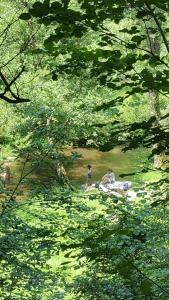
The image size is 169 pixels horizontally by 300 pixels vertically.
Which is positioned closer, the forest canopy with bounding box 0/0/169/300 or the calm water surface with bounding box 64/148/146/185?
the forest canopy with bounding box 0/0/169/300

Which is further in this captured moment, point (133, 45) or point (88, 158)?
point (88, 158)

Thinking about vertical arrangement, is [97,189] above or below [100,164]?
below

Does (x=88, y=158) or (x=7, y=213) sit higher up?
(x=88, y=158)

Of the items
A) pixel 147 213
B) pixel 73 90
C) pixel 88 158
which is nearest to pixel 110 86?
pixel 147 213

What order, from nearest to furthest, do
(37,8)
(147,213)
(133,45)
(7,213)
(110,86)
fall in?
(37,8)
(133,45)
(110,86)
(7,213)
(147,213)

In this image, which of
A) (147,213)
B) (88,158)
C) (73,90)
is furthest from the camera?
(88,158)

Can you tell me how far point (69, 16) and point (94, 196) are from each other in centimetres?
339

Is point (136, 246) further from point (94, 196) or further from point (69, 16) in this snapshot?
point (69, 16)

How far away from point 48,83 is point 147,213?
36.8 feet

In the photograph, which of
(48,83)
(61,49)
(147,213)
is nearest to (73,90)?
(48,83)

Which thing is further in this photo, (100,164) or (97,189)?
(100,164)

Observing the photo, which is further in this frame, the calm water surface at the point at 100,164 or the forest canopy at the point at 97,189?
the calm water surface at the point at 100,164

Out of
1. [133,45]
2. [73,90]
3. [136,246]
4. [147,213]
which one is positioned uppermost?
[73,90]

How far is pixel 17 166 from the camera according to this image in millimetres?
20953
